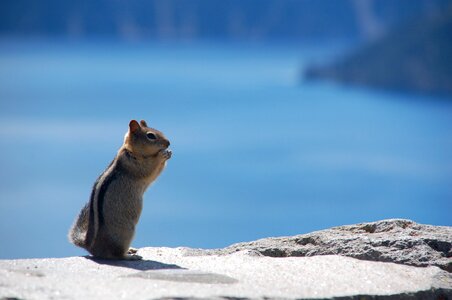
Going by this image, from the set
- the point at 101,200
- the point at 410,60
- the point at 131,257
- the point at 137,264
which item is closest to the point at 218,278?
the point at 137,264

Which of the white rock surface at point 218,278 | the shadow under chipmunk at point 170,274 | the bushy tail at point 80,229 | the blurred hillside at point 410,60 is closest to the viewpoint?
the white rock surface at point 218,278

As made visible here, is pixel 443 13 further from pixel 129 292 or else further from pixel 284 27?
pixel 129 292

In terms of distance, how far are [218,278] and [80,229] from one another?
88 centimetres

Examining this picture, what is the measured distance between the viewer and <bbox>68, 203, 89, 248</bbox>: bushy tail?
3477 millimetres

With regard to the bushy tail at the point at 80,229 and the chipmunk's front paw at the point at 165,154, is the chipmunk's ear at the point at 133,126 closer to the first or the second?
the chipmunk's front paw at the point at 165,154

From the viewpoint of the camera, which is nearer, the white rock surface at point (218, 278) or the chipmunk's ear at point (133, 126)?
the white rock surface at point (218, 278)

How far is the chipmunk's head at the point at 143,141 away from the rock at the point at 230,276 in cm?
50

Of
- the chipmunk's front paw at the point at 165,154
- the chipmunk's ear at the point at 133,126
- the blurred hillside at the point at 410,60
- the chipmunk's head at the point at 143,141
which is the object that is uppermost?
the blurred hillside at the point at 410,60

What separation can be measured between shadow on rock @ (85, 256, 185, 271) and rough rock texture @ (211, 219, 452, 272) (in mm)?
490

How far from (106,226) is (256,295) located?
35.9 inches

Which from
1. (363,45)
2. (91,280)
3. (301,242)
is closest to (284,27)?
(363,45)

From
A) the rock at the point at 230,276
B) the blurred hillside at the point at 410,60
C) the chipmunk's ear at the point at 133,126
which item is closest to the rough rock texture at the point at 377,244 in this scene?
the rock at the point at 230,276

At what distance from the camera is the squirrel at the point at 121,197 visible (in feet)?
11.0

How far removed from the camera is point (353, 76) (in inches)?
528
